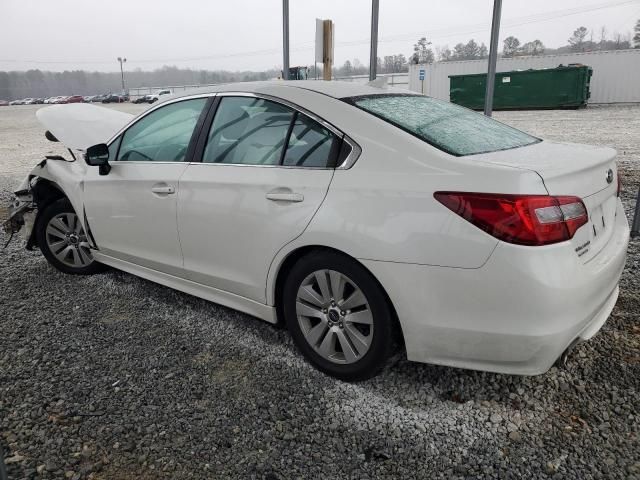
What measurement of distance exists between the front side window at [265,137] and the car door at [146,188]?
0.23 meters

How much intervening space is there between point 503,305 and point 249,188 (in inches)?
58.5

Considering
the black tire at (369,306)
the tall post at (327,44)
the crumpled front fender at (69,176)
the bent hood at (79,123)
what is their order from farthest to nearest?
1. the tall post at (327,44)
2. the bent hood at (79,123)
3. the crumpled front fender at (69,176)
4. the black tire at (369,306)

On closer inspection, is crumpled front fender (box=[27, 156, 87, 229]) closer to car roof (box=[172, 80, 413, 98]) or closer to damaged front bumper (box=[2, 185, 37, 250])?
damaged front bumper (box=[2, 185, 37, 250])

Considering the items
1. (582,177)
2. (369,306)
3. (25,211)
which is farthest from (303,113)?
(25,211)

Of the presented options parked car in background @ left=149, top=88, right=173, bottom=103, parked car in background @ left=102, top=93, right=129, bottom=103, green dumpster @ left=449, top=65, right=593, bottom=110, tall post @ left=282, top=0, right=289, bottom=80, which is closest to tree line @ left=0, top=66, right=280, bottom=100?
parked car in background @ left=102, top=93, right=129, bottom=103

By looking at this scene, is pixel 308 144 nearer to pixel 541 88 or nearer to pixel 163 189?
pixel 163 189

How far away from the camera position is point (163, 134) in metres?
3.63

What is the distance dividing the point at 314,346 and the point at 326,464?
75cm

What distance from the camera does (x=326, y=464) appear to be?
222 cm

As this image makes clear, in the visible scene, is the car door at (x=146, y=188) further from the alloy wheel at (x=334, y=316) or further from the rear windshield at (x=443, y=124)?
the rear windshield at (x=443, y=124)

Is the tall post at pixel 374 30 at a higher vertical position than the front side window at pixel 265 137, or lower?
higher

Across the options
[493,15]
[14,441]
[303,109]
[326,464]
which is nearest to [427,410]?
[326,464]

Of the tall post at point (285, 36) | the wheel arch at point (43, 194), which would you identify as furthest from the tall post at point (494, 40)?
→ the wheel arch at point (43, 194)

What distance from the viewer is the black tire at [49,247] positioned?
14.6 feet
